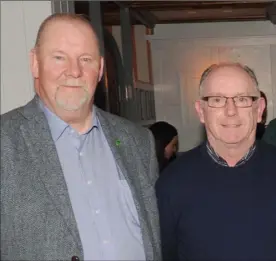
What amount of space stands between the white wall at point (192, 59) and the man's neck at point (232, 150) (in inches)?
151

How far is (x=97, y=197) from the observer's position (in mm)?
1373

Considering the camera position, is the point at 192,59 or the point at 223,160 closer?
the point at 223,160

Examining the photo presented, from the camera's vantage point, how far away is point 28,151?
4.35ft

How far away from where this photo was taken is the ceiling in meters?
4.12

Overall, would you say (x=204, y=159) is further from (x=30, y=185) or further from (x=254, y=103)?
(x=30, y=185)

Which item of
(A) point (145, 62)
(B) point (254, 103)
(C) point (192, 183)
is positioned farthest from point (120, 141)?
(A) point (145, 62)

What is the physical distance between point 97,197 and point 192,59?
168 inches

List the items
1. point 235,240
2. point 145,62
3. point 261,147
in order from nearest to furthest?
1. point 235,240
2. point 261,147
3. point 145,62

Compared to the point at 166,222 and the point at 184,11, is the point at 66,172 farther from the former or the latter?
the point at 184,11

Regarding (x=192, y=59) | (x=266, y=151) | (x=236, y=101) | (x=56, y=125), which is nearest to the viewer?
(x=56, y=125)

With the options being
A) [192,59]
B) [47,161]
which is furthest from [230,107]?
[192,59]

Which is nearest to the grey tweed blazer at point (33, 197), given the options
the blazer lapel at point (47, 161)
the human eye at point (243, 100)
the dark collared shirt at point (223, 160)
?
the blazer lapel at point (47, 161)

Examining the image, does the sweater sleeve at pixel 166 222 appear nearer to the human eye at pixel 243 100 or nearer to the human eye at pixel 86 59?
the human eye at pixel 243 100

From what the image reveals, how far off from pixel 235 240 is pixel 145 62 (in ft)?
12.7
